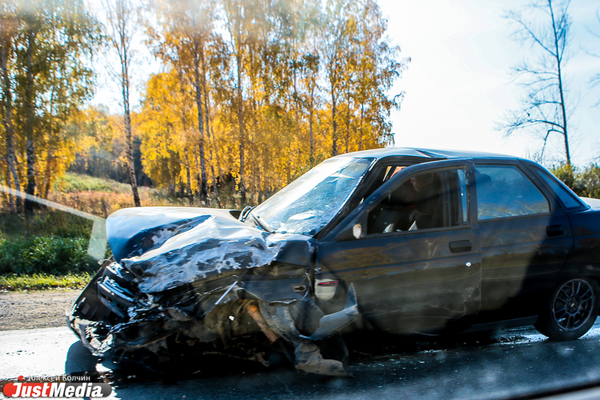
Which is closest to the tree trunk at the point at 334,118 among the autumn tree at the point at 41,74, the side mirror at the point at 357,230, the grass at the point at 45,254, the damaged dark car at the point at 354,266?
the autumn tree at the point at 41,74

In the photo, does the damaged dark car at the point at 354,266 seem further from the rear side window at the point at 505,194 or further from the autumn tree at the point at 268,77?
the autumn tree at the point at 268,77

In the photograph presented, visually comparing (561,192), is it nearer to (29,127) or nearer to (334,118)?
(29,127)

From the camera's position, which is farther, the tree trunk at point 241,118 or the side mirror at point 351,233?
the tree trunk at point 241,118

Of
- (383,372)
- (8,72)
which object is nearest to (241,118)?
(8,72)

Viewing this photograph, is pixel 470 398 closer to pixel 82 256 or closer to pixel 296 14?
pixel 82 256

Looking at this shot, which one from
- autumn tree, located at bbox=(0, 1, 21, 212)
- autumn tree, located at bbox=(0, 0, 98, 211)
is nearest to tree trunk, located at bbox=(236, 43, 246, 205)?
autumn tree, located at bbox=(0, 0, 98, 211)

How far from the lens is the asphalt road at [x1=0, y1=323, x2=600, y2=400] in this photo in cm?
252

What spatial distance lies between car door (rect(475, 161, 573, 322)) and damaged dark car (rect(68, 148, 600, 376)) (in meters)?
0.01

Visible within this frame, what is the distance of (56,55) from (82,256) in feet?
34.4

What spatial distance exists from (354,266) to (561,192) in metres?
2.24

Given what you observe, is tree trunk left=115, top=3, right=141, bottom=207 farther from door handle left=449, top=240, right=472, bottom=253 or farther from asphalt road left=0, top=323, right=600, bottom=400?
door handle left=449, top=240, right=472, bottom=253

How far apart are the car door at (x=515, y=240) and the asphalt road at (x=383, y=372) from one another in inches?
15.9

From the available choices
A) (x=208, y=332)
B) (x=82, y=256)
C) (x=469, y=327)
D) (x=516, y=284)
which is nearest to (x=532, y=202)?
(x=516, y=284)

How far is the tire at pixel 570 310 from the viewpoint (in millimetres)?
3303
